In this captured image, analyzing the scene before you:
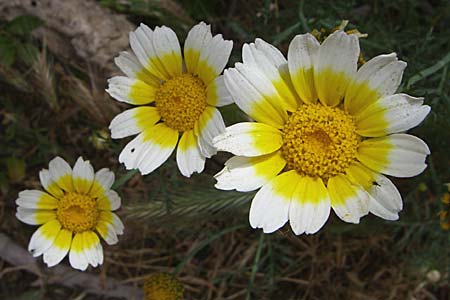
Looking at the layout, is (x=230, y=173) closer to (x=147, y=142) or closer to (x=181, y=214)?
(x=147, y=142)

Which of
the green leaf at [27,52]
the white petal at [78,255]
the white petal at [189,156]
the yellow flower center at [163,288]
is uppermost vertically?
the white petal at [189,156]

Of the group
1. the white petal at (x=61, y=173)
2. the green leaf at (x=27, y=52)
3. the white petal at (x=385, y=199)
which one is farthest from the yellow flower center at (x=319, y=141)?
the green leaf at (x=27, y=52)

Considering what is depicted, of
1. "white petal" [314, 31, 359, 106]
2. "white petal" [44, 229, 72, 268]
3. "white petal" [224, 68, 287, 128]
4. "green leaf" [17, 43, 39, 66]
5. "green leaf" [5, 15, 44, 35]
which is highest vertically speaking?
"white petal" [314, 31, 359, 106]

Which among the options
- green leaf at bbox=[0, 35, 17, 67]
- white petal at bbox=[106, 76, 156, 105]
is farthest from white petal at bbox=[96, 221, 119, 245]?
green leaf at bbox=[0, 35, 17, 67]

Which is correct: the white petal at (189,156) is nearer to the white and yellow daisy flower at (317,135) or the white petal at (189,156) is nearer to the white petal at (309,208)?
the white and yellow daisy flower at (317,135)

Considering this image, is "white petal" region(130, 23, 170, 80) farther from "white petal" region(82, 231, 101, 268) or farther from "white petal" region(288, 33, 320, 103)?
"white petal" region(82, 231, 101, 268)
